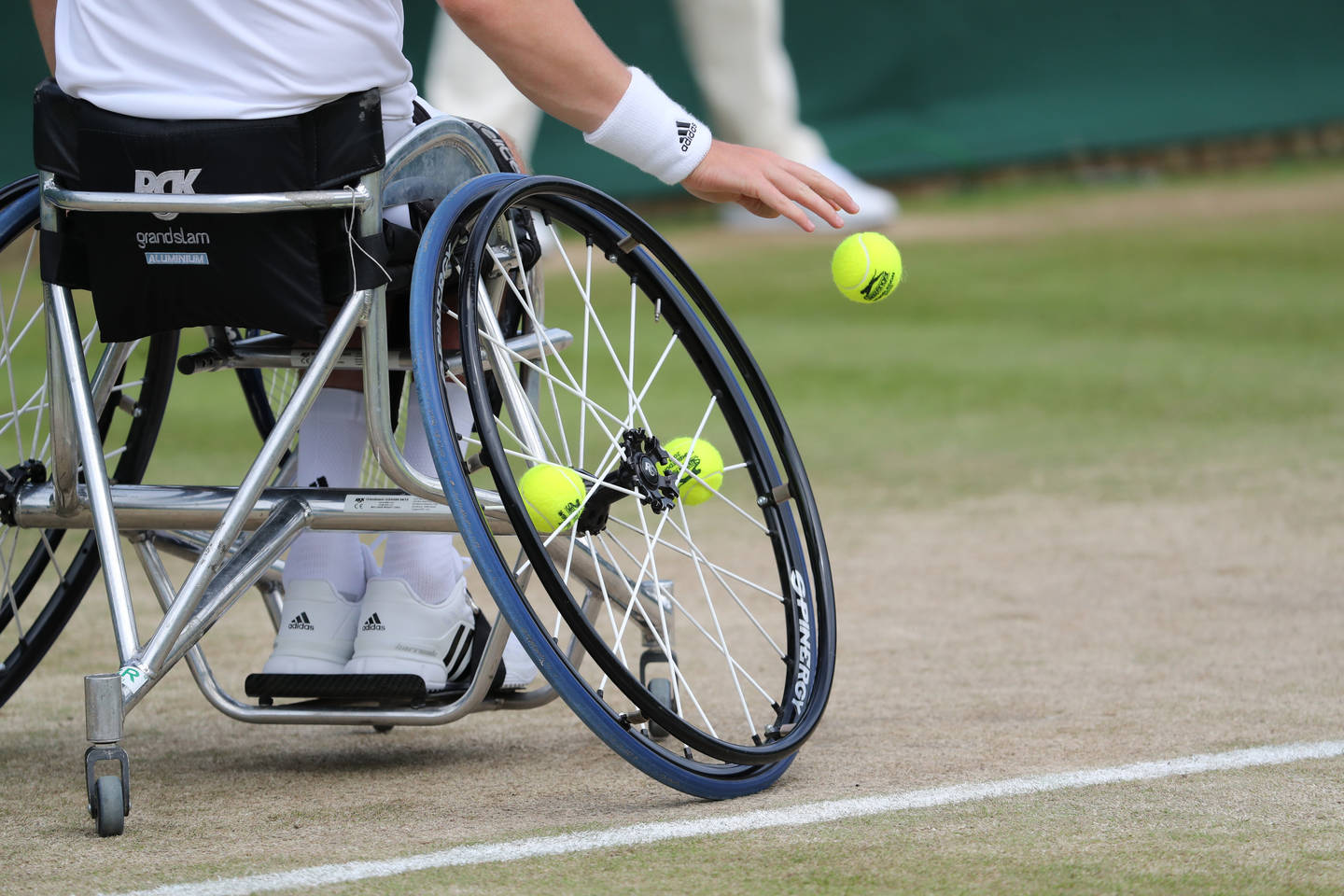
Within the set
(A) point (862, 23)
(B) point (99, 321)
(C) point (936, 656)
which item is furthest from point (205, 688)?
(A) point (862, 23)

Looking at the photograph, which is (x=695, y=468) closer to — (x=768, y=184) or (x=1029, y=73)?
(x=768, y=184)

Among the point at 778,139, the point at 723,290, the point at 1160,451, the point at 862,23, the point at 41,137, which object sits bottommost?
the point at 1160,451

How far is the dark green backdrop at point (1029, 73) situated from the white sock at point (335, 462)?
31.3ft

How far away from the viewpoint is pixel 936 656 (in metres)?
3.66

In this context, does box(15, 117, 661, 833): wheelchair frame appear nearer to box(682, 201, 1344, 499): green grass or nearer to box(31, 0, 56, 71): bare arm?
box(31, 0, 56, 71): bare arm

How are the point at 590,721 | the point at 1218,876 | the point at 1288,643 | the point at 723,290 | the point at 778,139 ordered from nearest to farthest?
the point at 1218,876 < the point at 590,721 < the point at 1288,643 < the point at 723,290 < the point at 778,139

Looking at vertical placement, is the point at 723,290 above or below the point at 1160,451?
above

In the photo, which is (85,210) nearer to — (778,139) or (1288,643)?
(1288,643)

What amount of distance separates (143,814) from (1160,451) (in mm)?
4060

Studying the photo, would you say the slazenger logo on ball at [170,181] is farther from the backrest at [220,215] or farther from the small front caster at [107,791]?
the small front caster at [107,791]

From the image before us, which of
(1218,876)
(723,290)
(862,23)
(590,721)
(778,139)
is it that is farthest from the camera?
(862,23)

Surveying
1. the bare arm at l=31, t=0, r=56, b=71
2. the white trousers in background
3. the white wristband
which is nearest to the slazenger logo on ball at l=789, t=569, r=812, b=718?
the white wristband

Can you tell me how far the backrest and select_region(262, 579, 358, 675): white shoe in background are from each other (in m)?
0.56

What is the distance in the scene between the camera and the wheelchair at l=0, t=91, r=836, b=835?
8.04 ft
